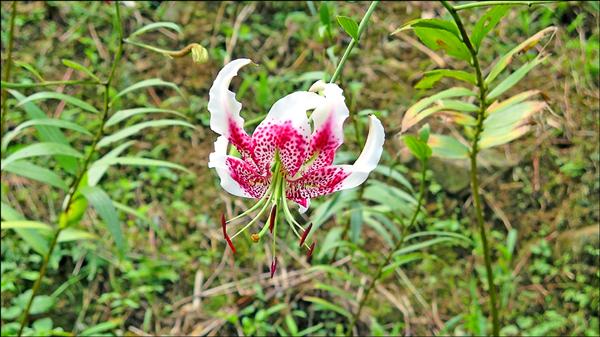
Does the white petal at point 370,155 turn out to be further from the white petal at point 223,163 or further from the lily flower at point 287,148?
the white petal at point 223,163

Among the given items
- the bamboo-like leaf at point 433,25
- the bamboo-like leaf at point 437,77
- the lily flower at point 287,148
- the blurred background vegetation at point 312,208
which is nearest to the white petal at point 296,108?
the lily flower at point 287,148

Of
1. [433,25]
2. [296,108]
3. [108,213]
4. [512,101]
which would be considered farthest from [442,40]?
[108,213]

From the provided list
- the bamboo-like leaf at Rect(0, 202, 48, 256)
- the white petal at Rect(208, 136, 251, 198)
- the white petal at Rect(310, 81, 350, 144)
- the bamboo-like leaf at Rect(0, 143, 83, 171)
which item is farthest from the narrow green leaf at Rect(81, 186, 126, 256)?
the white petal at Rect(310, 81, 350, 144)

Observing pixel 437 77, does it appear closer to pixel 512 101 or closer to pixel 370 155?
pixel 512 101

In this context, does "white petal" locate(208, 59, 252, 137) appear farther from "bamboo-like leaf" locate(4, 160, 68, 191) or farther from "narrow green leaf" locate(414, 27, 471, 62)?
"bamboo-like leaf" locate(4, 160, 68, 191)

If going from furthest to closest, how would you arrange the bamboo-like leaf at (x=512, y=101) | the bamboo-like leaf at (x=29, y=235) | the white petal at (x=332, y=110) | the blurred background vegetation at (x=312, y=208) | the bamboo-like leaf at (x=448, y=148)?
the blurred background vegetation at (x=312, y=208), the bamboo-like leaf at (x=29, y=235), the bamboo-like leaf at (x=448, y=148), the bamboo-like leaf at (x=512, y=101), the white petal at (x=332, y=110)

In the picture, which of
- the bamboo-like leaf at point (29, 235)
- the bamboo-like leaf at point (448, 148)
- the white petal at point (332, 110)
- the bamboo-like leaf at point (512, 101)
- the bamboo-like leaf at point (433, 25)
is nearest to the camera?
the white petal at point (332, 110)

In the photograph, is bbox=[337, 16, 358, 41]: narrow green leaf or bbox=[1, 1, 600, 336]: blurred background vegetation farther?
bbox=[1, 1, 600, 336]: blurred background vegetation

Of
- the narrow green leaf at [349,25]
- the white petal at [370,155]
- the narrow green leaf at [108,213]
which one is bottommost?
the narrow green leaf at [108,213]
